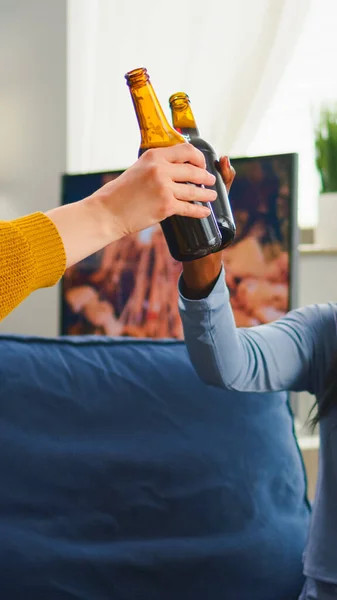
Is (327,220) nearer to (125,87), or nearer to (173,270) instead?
(173,270)

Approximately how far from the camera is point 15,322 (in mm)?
2469

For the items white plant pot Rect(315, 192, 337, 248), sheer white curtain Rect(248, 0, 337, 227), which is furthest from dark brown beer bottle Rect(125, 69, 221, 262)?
sheer white curtain Rect(248, 0, 337, 227)

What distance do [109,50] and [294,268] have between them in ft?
4.01

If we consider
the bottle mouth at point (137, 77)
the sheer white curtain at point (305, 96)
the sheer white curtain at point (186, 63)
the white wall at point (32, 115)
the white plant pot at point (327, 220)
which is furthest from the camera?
the sheer white curtain at point (305, 96)

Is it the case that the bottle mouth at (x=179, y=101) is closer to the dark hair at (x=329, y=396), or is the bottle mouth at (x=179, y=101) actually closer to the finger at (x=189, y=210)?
the finger at (x=189, y=210)

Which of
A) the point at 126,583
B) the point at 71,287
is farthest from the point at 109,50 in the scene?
the point at 126,583

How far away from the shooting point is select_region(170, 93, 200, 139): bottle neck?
2.57 feet

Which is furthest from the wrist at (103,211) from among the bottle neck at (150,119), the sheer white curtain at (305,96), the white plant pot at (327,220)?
the sheer white curtain at (305,96)

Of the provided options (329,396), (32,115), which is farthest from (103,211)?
(32,115)

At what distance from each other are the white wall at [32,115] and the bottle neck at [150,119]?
1.65m

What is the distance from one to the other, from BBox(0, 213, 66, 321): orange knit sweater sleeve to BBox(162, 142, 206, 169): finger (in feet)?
0.42

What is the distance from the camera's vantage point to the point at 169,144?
0.75 metres

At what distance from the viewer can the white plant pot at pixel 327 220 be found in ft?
6.79

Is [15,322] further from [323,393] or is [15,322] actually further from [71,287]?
[323,393]
